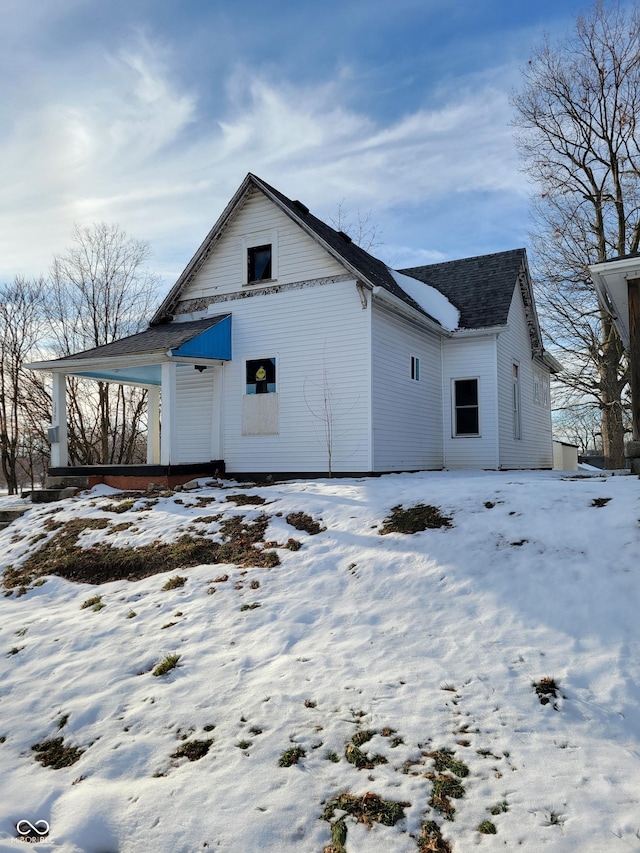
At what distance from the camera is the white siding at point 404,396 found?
1225 centimetres

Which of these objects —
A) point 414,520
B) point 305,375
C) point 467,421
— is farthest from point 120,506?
point 467,421

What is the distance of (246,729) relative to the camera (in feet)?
13.1

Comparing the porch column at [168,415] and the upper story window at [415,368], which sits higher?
the upper story window at [415,368]

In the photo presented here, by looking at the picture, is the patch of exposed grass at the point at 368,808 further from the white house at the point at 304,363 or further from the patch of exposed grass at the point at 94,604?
the white house at the point at 304,363

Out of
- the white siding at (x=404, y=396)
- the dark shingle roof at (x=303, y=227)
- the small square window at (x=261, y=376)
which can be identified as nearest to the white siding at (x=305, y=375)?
the small square window at (x=261, y=376)

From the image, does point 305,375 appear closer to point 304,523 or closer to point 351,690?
point 304,523

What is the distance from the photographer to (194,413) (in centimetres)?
1439

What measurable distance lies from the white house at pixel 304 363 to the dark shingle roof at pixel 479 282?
6 centimetres

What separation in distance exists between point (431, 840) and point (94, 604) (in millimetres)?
4863

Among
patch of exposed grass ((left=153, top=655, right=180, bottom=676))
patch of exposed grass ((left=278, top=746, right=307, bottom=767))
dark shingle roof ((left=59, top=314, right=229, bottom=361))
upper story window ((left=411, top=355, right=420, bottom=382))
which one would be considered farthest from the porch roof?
patch of exposed grass ((left=278, top=746, right=307, bottom=767))

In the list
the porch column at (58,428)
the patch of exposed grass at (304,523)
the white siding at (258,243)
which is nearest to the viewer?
the patch of exposed grass at (304,523)

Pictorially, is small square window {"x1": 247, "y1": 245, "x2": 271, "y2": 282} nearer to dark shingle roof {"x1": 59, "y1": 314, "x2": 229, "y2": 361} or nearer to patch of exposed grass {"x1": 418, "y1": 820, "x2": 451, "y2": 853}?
dark shingle roof {"x1": 59, "y1": 314, "x2": 229, "y2": 361}

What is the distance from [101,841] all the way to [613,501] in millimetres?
6173

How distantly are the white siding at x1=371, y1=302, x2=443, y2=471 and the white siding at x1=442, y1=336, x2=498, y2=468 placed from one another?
0.85 ft
